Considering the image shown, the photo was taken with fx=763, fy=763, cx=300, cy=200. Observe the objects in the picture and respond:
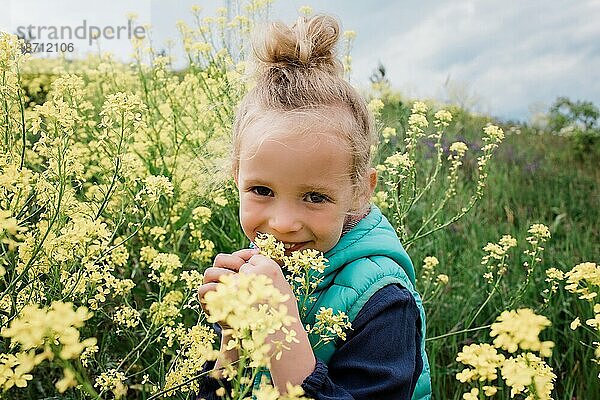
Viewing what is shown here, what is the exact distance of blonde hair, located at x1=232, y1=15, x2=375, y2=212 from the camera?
224cm

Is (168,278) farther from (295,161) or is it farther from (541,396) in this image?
(541,396)

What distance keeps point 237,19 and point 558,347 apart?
2.40 metres

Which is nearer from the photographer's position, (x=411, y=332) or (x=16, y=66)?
(x=411, y=332)

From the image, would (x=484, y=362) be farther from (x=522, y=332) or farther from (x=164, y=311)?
(x=164, y=311)

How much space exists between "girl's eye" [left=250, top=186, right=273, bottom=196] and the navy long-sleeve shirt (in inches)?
16.2

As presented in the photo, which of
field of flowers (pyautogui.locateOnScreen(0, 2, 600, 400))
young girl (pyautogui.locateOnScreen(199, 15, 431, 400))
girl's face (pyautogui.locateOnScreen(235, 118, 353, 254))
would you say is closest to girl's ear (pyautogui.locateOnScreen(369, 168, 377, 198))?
young girl (pyautogui.locateOnScreen(199, 15, 431, 400))

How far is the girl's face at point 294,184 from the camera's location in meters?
2.08

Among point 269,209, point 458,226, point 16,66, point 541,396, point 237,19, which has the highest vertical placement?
point 237,19

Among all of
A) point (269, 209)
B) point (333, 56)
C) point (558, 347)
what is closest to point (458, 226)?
point (558, 347)

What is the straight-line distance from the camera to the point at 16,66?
2520 mm

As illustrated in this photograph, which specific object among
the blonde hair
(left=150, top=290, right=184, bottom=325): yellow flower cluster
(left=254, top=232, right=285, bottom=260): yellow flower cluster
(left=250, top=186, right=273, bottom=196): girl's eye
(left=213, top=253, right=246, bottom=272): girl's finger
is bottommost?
(left=150, top=290, right=184, bottom=325): yellow flower cluster

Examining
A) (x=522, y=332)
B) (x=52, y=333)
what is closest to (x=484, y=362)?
(x=522, y=332)

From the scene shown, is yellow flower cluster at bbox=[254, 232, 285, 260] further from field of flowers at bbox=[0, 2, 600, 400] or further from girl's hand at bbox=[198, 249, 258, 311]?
girl's hand at bbox=[198, 249, 258, 311]

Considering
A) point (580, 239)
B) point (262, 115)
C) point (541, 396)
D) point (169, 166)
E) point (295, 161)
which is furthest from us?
point (580, 239)
